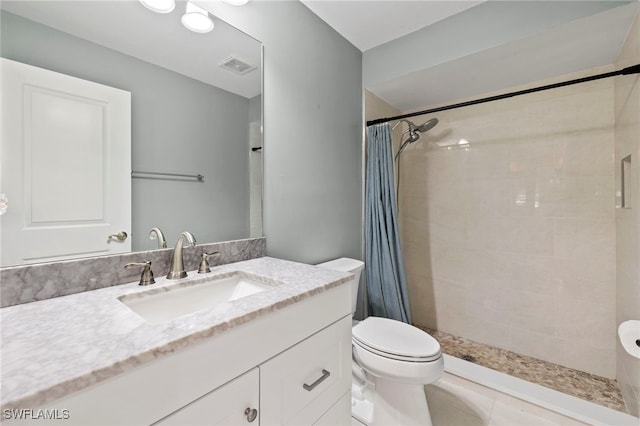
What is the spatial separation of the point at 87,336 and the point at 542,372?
2507mm

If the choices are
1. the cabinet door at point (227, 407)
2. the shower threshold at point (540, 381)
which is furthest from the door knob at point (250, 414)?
the shower threshold at point (540, 381)

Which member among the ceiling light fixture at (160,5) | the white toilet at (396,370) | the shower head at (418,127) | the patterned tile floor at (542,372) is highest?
the ceiling light fixture at (160,5)

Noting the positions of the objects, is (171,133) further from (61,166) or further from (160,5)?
(160,5)

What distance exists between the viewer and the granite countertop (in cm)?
42

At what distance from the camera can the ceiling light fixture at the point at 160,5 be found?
1039 millimetres

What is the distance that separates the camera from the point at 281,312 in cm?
77

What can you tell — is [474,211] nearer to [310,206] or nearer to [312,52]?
[310,206]

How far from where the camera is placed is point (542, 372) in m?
1.86

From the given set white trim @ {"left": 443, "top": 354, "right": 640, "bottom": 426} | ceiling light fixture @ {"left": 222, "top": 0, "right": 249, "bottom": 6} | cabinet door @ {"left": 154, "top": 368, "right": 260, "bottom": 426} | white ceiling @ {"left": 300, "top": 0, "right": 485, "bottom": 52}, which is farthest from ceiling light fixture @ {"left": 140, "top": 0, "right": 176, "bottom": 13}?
white trim @ {"left": 443, "top": 354, "right": 640, "bottom": 426}

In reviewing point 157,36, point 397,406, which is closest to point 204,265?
point 157,36

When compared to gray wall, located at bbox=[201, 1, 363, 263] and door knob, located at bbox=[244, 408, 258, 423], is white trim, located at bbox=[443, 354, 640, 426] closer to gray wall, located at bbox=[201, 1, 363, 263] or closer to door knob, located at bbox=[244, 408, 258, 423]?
gray wall, located at bbox=[201, 1, 363, 263]

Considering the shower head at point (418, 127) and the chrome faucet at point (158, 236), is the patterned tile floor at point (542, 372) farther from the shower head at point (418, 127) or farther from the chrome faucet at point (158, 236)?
the chrome faucet at point (158, 236)

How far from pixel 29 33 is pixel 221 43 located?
666mm

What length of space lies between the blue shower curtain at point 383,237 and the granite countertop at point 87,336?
121 centimetres
